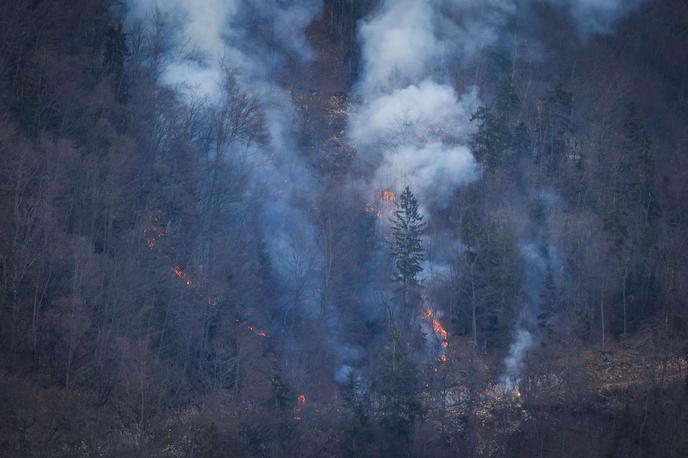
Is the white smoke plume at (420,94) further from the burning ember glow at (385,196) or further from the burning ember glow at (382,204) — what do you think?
the burning ember glow at (382,204)


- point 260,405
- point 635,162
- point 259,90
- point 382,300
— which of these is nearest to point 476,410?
point 382,300

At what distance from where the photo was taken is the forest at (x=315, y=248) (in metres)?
24.0

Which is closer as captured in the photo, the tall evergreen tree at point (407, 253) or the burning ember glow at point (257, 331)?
the burning ember glow at point (257, 331)

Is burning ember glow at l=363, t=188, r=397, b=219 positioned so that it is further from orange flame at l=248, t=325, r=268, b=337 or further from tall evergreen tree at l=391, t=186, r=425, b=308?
orange flame at l=248, t=325, r=268, b=337

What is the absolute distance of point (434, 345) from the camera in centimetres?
3438

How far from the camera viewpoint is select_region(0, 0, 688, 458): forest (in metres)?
24.0

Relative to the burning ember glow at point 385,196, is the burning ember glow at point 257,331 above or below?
below

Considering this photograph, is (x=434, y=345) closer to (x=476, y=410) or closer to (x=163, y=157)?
Result: (x=476, y=410)

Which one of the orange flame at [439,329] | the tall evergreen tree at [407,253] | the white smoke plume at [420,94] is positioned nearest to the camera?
the tall evergreen tree at [407,253]

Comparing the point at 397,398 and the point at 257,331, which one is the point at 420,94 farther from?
the point at 397,398

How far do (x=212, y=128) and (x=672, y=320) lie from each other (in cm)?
2630

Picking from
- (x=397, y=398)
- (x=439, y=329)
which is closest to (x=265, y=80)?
(x=439, y=329)

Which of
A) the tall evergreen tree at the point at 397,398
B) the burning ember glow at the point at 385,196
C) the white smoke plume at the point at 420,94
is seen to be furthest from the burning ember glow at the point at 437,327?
the white smoke plume at the point at 420,94

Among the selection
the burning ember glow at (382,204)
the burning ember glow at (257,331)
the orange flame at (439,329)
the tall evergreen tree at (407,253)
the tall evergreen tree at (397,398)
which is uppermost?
the burning ember glow at (382,204)
